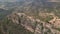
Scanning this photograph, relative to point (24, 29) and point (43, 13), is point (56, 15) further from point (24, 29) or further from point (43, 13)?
point (24, 29)

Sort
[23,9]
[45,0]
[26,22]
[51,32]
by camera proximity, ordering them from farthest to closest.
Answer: [45,0]
[23,9]
[26,22]
[51,32]

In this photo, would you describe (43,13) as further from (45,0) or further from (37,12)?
(45,0)

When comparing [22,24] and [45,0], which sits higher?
[45,0]

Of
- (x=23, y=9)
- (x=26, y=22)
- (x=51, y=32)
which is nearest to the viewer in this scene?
(x=51, y=32)

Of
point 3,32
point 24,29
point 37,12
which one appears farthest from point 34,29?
point 3,32

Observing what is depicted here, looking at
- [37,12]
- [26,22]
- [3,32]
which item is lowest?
[3,32]

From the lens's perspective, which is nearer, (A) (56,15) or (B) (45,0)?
(A) (56,15)
